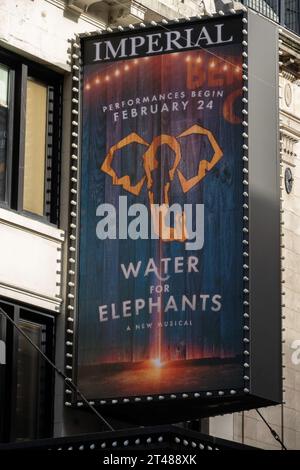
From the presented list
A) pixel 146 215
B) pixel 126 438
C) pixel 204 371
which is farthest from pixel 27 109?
pixel 126 438

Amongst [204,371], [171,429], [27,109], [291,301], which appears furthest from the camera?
[291,301]

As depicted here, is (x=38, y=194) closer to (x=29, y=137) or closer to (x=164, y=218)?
(x=29, y=137)

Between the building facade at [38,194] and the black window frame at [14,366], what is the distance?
0.6 inches

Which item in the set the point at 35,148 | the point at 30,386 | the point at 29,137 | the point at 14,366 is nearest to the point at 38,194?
the point at 35,148

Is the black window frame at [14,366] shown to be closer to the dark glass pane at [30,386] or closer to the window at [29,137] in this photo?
the dark glass pane at [30,386]

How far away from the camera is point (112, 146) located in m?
27.1

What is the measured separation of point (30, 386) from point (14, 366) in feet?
2.03

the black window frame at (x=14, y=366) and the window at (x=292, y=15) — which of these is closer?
the black window frame at (x=14, y=366)

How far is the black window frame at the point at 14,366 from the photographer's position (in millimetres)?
25922

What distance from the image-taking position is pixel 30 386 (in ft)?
87.5

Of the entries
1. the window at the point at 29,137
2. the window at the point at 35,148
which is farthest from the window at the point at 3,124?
the window at the point at 35,148

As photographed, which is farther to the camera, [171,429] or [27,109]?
[27,109]

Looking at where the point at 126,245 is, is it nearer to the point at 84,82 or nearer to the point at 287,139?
the point at 84,82
